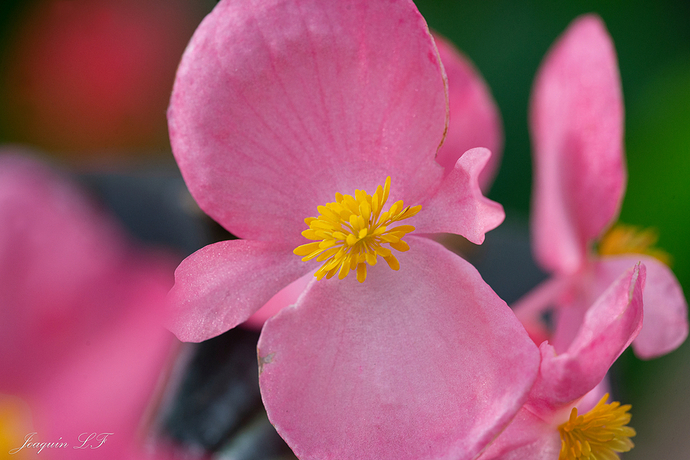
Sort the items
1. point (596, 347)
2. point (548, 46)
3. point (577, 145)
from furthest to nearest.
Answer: point (548, 46) → point (577, 145) → point (596, 347)

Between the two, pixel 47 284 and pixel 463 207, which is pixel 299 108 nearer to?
pixel 463 207

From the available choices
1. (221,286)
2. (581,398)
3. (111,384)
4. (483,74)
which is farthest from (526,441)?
(483,74)

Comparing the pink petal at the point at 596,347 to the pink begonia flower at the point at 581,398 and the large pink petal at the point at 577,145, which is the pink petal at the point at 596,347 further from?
the large pink petal at the point at 577,145

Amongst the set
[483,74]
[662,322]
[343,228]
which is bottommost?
[483,74]

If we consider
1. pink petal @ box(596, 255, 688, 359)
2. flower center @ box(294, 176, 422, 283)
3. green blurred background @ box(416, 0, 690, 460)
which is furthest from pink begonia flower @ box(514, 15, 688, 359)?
green blurred background @ box(416, 0, 690, 460)

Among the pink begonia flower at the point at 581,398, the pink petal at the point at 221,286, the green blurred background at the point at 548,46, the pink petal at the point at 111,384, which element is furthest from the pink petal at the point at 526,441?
the green blurred background at the point at 548,46

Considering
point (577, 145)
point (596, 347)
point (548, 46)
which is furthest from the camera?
point (548, 46)
